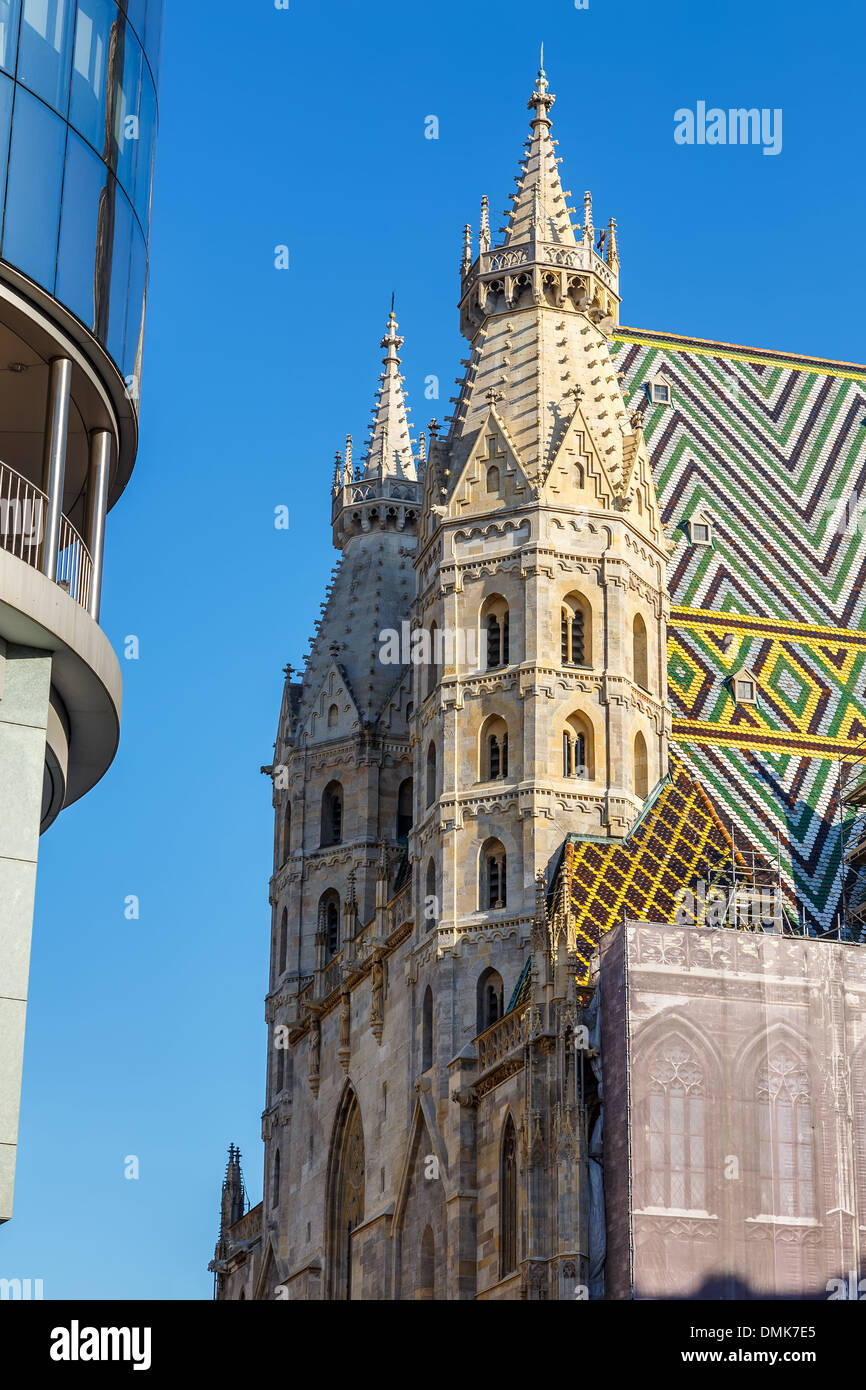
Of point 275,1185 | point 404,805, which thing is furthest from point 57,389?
point 275,1185

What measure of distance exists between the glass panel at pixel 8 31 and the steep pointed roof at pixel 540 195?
1917 centimetres

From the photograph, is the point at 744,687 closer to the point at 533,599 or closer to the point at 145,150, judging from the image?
the point at 533,599

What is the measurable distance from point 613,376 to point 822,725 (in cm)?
680

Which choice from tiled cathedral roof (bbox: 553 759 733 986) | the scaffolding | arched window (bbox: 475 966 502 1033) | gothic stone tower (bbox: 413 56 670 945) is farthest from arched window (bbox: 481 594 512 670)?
arched window (bbox: 475 966 502 1033)

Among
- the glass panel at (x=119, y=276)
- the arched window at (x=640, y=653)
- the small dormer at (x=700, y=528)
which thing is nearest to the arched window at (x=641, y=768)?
the arched window at (x=640, y=653)

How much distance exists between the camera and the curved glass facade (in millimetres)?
24125

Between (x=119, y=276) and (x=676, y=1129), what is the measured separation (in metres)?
13.3

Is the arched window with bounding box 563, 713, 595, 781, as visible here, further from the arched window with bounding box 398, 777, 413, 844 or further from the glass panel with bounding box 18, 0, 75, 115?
the glass panel with bounding box 18, 0, 75, 115

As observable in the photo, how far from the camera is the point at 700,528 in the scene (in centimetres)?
4497

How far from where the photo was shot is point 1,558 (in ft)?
74.4

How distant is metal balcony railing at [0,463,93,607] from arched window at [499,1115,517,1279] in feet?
43.3

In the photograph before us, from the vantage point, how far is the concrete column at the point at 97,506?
2484 cm
